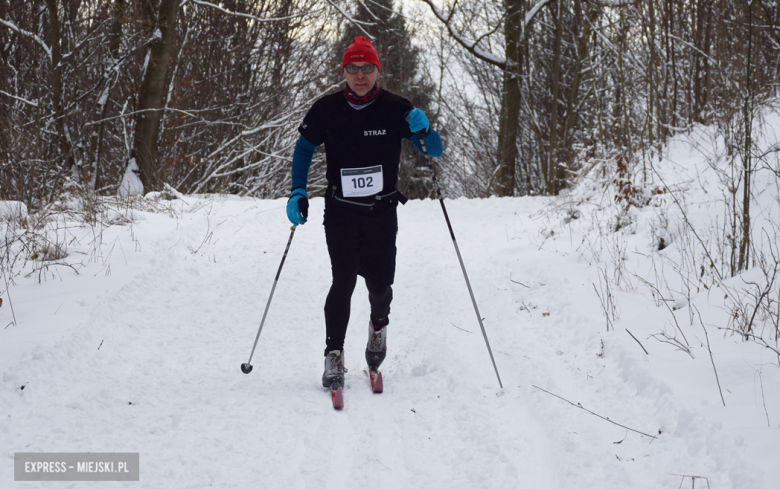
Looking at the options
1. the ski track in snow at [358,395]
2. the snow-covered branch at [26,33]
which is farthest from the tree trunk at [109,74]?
the ski track in snow at [358,395]

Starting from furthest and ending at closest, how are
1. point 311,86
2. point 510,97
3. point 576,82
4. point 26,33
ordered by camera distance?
1. point 311,86
2. point 576,82
3. point 510,97
4. point 26,33

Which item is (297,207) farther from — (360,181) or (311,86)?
(311,86)

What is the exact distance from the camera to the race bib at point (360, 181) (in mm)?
3141

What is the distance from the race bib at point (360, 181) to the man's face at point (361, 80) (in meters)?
0.46

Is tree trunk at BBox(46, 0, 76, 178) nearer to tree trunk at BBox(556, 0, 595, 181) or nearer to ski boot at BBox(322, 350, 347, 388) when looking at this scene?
ski boot at BBox(322, 350, 347, 388)

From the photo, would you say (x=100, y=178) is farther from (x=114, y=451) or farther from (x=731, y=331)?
(x=731, y=331)

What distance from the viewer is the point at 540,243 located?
6527mm

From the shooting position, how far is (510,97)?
12102 mm

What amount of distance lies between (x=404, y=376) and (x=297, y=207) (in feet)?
4.50

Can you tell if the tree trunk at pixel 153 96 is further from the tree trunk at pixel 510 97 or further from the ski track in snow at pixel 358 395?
the tree trunk at pixel 510 97

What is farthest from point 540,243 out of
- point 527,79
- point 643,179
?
point 527,79

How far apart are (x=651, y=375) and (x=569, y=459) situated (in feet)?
2.57

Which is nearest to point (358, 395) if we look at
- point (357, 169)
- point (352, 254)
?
point (352, 254)

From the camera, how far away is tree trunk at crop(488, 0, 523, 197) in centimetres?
1187
